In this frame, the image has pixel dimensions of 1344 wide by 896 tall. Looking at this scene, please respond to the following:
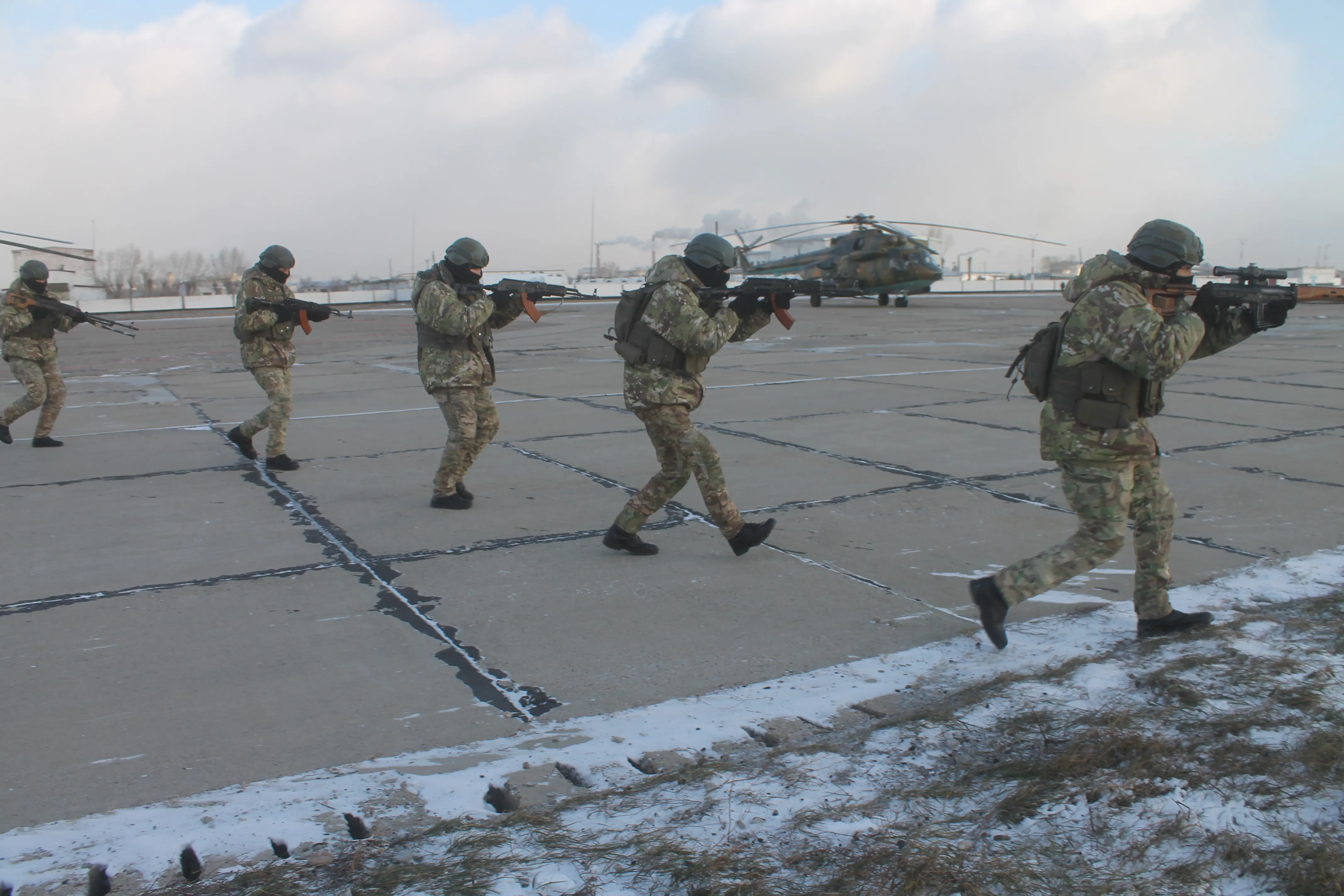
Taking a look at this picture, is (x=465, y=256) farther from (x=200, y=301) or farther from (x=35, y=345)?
(x=200, y=301)

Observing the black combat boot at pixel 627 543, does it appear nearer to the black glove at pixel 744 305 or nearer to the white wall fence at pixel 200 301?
the black glove at pixel 744 305

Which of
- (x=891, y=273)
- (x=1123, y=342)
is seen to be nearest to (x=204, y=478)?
(x=1123, y=342)

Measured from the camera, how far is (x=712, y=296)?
4938 millimetres

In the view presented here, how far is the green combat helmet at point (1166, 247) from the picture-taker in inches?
143

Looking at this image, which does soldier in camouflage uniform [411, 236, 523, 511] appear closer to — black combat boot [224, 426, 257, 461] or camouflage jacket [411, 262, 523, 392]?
camouflage jacket [411, 262, 523, 392]

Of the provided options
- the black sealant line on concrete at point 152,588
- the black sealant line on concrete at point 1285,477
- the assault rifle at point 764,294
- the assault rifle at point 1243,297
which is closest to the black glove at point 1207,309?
the assault rifle at point 1243,297

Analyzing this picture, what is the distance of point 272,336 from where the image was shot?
7355 millimetres

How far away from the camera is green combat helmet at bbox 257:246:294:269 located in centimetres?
730

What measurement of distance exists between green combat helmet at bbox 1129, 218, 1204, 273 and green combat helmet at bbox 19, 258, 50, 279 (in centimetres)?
812

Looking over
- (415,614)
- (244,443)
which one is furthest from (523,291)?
(244,443)

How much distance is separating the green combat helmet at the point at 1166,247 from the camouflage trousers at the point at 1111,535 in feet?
2.39

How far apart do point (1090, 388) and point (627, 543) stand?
2.38m

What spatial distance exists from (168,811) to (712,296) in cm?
319

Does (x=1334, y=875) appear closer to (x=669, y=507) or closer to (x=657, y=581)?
(x=657, y=581)
